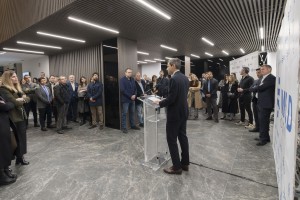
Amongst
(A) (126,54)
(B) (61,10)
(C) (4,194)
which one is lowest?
(C) (4,194)

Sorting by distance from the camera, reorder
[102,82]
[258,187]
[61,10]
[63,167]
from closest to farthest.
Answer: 1. [258,187]
2. [63,167]
3. [61,10]
4. [102,82]

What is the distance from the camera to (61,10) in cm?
391

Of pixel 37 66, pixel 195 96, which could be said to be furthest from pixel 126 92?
pixel 37 66

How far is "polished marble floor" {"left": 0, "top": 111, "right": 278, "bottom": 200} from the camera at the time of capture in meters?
2.62

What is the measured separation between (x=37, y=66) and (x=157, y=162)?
10.7 metres

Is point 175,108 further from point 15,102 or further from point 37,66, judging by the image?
point 37,66

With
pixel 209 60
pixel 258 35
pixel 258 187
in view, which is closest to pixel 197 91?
pixel 258 35

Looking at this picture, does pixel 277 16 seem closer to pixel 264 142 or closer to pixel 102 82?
pixel 264 142

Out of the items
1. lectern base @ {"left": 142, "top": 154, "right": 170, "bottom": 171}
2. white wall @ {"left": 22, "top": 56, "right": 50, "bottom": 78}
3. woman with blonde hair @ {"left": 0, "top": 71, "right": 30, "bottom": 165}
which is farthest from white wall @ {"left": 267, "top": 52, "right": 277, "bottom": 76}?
woman with blonde hair @ {"left": 0, "top": 71, "right": 30, "bottom": 165}

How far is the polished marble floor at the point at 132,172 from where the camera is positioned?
262 centimetres

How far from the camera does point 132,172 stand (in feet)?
10.5

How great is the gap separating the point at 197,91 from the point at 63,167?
5064mm

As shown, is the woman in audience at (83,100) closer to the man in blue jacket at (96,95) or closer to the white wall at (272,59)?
A: the man in blue jacket at (96,95)

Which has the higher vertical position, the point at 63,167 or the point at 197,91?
the point at 197,91
